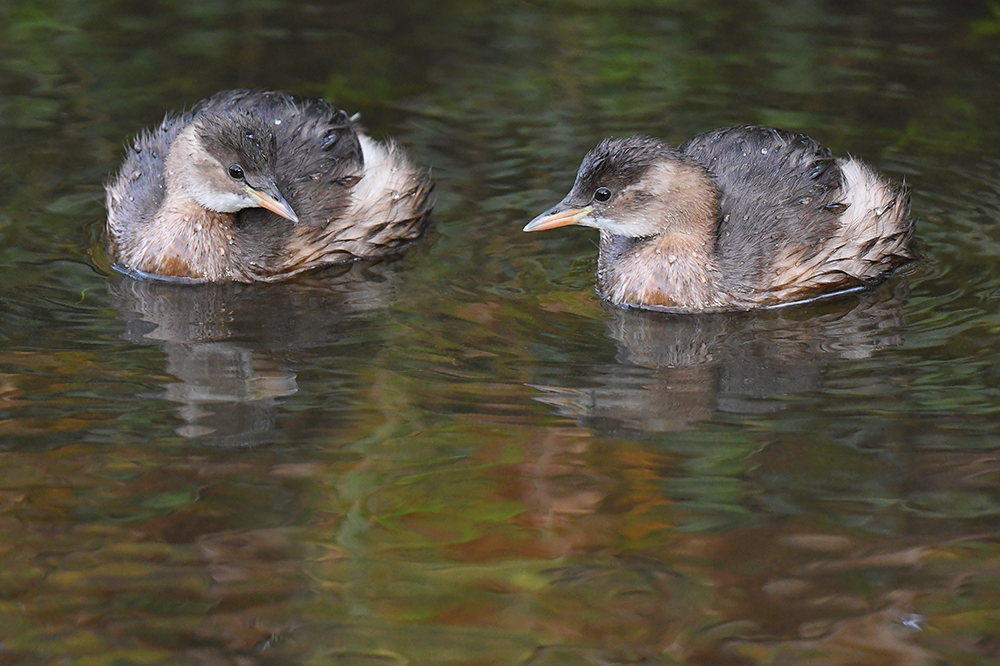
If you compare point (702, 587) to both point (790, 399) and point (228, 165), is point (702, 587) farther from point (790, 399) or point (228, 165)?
point (228, 165)

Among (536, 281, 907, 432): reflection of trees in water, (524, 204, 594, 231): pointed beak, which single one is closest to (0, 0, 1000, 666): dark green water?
(536, 281, 907, 432): reflection of trees in water

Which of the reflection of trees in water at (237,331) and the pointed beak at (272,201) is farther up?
the pointed beak at (272,201)

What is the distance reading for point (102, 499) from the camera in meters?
4.54

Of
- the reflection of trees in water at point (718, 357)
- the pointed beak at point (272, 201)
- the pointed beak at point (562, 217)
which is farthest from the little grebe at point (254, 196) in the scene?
the reflection of trees in water at point (718, 357)

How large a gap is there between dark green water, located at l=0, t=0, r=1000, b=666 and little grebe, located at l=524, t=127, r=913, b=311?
16 cm

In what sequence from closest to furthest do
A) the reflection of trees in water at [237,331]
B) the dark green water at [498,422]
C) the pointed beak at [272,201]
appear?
the dark green water at [498,422], the reflection of trees in water at [237,331], the pointed beak at [272,201]

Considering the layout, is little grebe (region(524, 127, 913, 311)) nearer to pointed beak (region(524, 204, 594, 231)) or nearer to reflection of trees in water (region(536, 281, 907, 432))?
pointed beak (region(524, 204, 594, 231))

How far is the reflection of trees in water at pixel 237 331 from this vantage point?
518 cm

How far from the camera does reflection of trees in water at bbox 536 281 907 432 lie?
521cm

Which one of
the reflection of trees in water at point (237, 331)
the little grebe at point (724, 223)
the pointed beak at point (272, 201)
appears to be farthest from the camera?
the pointed beak at point (272, 201)

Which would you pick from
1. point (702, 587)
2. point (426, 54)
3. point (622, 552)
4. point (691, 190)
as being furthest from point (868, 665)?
point (426, 54)

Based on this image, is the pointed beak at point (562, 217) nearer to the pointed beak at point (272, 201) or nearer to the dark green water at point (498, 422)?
the dark green water at point (498, 422)

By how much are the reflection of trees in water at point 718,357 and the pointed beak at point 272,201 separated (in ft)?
5.39

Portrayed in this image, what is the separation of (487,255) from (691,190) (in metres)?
1.05
